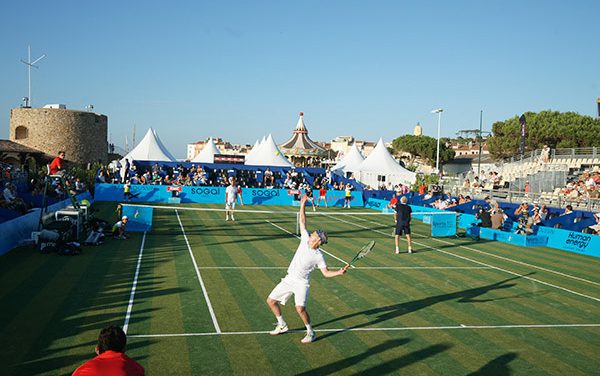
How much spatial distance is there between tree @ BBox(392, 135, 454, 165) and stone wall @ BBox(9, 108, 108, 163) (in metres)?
57.6

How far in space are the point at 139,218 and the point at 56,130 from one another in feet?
170

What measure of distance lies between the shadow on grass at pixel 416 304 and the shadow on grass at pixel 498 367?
8.17 ft

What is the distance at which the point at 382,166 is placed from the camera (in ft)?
153

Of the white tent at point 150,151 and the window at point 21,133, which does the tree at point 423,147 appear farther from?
the window at point 21,133

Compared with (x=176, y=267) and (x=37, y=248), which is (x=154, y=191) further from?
(x=176, y=267)

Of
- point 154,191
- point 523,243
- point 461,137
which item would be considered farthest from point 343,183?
point 461,137

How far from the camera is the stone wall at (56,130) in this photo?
65.8 metres

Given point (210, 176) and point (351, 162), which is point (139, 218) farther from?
point (351, 162)

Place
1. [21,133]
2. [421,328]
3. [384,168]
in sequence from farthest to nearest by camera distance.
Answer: [21,133] < [384,168] < [421,328]

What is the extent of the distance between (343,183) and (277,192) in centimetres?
872

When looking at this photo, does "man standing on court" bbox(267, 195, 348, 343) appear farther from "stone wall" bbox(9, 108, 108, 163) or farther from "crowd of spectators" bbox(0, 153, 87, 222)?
"stone wall" bbox(9, 108, 108, 163)

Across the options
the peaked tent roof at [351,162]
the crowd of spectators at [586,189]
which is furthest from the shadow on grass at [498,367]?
the peaked tent roof at [351,162]

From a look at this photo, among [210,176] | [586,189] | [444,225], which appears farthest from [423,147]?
[444,225]

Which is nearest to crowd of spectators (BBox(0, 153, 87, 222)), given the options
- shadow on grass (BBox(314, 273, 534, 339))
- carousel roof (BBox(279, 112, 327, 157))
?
shadow on grass (BBox(314, 273, 534, 339))
